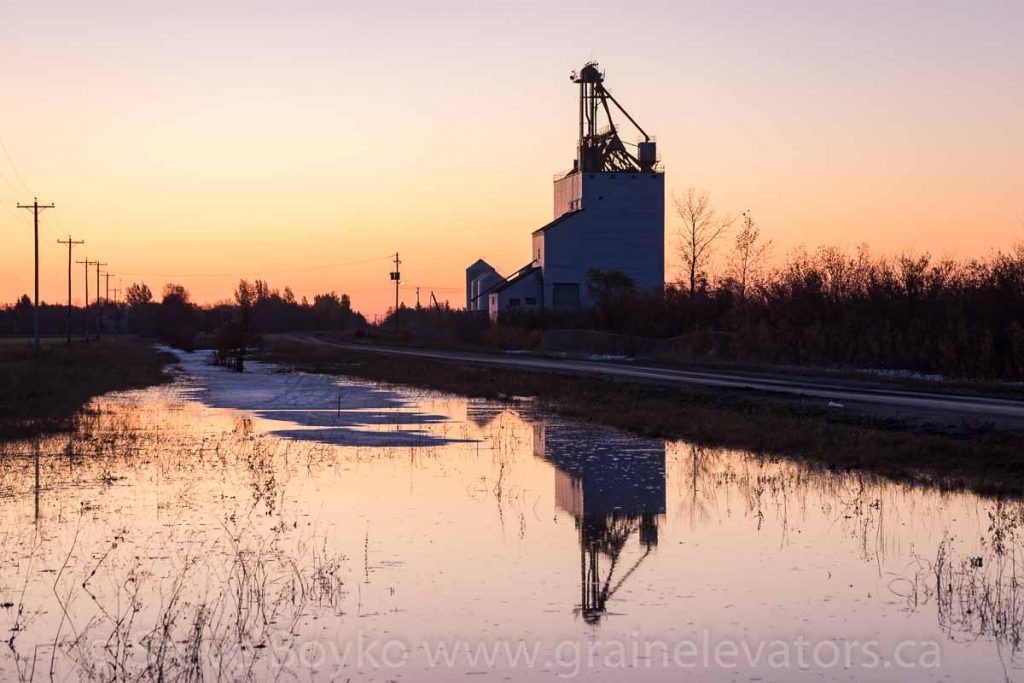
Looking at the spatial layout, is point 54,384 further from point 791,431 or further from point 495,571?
point 495,571

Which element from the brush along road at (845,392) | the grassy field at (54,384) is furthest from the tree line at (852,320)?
the grassy field at (54,384)

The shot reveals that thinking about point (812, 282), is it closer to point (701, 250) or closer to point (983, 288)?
point (983, 288)

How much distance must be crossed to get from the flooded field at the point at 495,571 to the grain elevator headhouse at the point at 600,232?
58.5 meters

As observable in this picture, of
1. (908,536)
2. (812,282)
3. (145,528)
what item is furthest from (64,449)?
(812,282)

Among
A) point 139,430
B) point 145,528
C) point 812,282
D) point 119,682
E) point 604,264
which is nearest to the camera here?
point 119,682

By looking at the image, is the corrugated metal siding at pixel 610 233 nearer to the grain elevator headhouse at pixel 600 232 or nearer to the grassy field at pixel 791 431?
the grain elevator headhouse at pixel 600 232

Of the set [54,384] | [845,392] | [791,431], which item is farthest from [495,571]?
[54,384]

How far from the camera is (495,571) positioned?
10.0 meters

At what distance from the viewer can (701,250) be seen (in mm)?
77000

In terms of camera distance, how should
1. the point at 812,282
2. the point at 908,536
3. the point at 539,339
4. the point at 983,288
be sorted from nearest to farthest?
the point at 908,536, the point at 983,288, the point at 812,282, the point at 539,339

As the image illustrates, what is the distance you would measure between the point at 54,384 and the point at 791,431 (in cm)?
2732

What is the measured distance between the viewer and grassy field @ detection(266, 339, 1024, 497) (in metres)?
15.9

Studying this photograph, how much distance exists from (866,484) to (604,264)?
203 ft

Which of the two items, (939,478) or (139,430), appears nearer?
(939,478)
